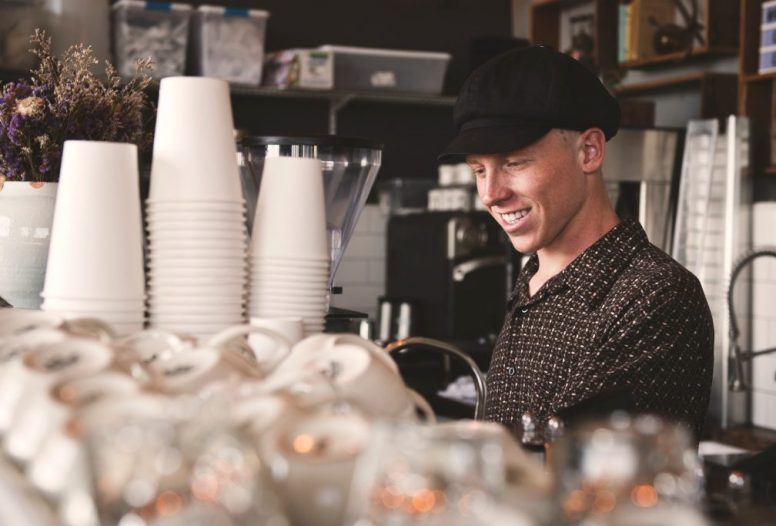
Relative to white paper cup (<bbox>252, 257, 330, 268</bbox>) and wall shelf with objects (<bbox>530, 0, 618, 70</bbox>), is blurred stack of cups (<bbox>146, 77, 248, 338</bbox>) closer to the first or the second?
white paper cup (<bbox>252, 257, 330, 268</bbox>)

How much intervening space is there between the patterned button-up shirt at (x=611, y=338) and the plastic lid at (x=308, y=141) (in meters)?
0.45

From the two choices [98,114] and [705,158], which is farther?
[705,158]

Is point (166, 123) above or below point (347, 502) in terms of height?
above

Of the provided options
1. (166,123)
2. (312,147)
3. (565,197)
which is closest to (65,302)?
(166,123)

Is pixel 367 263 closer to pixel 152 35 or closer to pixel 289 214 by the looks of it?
pixel 152 35

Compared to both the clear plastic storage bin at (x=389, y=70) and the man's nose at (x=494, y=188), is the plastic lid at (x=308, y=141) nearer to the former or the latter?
the man's nose at (x=494, y=188)

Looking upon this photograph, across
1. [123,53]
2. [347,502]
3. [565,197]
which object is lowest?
[347,502]

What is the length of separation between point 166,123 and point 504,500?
0.87m

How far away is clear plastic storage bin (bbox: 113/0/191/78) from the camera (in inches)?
204

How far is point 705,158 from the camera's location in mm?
5109

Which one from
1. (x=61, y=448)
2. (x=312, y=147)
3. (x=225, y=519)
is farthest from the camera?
(x=312, y=147)

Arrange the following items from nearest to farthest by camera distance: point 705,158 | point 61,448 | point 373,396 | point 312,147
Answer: point 61,448 → point 373,396 → point 312,147 → point 705,158

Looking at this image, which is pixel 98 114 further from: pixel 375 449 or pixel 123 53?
pixel 123 53

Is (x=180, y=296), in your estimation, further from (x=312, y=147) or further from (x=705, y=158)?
(x=705, y=158)
